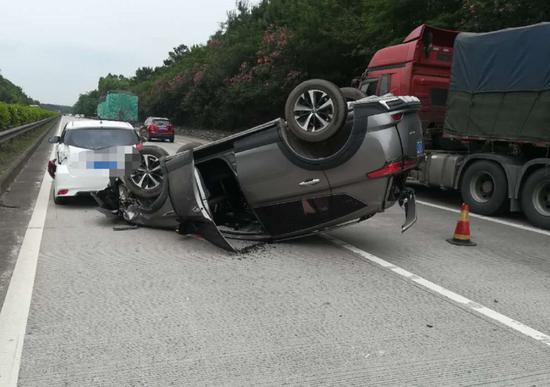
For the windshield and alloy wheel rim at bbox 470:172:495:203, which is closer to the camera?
alloy wheel rim at bbox 470:172:495:203

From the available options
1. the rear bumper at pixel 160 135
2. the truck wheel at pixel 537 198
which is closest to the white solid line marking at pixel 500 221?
the truck wheel at pixel 537 198

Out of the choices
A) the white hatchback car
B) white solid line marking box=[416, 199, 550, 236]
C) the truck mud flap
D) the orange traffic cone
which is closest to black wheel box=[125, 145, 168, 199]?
the white hatchback car

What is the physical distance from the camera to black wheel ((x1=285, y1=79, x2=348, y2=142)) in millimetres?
5898

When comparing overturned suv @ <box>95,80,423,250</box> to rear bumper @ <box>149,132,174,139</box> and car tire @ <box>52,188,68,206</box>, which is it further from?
rear bumper @ <box>149,132,174,139</box>

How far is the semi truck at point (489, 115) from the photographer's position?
27.5ft

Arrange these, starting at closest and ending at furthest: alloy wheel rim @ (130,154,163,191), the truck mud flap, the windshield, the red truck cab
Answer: the truck mud flap → alloy wheel rim @ (130,154,163,191) → the windshield → the red truck cab

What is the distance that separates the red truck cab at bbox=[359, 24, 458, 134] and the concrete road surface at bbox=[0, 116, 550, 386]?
16.2ft

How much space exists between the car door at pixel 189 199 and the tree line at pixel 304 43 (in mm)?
9621

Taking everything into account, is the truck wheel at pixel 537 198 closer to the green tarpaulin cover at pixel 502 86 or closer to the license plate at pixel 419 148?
the green tarpaulin cover at pixel 502 86

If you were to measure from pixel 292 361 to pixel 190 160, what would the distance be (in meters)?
3.68

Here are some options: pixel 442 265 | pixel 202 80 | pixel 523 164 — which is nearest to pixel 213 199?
pixel 442 265

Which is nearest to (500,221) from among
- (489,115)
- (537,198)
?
(537,198)

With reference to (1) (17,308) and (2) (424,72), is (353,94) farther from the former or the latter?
(1) (17,308)

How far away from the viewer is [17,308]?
14.4 feet
